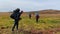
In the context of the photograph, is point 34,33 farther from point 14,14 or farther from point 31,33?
point 14,14

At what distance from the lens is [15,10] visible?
63.8ft

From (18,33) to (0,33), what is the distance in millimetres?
1563

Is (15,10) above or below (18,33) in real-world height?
above

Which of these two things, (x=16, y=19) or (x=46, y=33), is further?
(x=16, y=19)

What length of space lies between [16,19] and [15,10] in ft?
2.24

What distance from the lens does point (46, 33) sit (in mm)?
18250

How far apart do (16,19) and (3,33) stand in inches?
60.8

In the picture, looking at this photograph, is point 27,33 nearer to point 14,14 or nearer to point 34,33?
point 34,33

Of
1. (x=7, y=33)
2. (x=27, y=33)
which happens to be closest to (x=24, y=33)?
(x=27, y=33)

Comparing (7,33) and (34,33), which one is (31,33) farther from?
(7,33)

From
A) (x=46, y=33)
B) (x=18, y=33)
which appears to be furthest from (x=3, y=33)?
(x=46, y=33)

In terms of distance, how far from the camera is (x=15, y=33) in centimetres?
1814

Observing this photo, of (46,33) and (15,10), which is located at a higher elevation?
(15,10)

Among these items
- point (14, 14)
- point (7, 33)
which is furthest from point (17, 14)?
point (7, 33)
